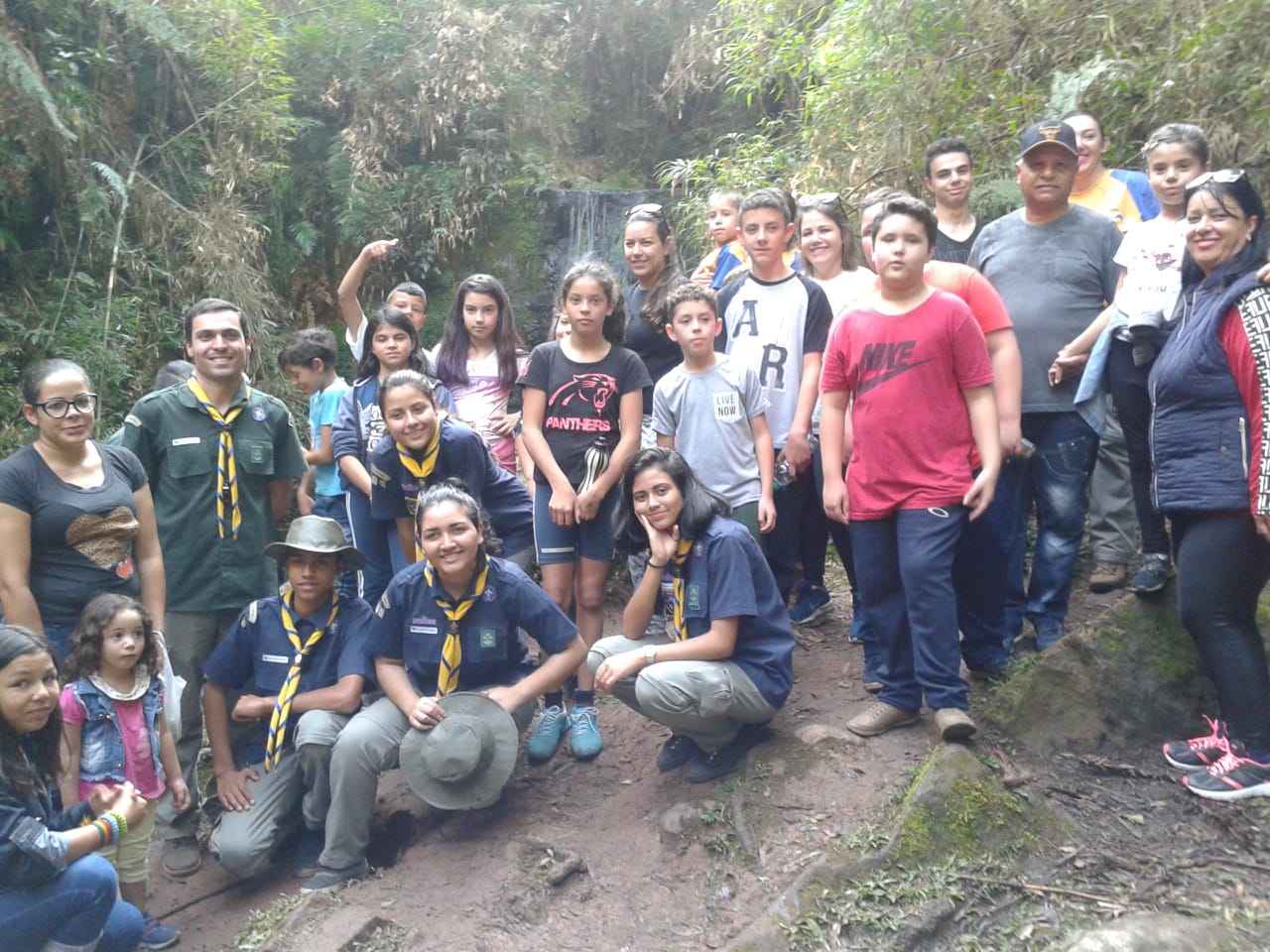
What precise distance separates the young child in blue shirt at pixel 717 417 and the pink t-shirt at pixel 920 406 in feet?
2.48

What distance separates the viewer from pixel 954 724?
360 centimetres

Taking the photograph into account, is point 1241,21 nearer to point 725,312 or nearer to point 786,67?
point 725,312

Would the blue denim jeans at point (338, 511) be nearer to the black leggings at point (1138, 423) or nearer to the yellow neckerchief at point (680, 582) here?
the yellow neckerchief at point (680, 582)

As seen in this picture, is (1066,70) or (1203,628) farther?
(1066,70)

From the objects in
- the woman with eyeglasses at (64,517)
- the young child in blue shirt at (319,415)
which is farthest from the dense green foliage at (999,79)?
the woman with eyeglasses at (64,517)

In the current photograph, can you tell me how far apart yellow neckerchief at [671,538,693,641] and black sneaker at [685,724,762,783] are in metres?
0.46

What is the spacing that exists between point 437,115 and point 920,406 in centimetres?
940

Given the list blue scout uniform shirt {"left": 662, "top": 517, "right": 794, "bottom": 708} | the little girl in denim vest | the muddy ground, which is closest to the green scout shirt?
the little girl in denim vest

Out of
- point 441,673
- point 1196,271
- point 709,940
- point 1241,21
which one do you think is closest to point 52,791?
point 441,673

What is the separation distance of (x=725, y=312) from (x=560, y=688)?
1.87 meters

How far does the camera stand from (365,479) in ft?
16.0

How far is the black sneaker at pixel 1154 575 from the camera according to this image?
4098 millimetres

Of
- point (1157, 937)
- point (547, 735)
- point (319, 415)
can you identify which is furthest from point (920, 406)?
point (319, 415)

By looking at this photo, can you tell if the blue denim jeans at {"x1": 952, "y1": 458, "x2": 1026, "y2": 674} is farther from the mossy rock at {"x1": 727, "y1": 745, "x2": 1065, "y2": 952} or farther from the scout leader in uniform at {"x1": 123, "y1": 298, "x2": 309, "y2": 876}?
the scout leader in uniform at {"x1": 123, "y1": 298, "x2": 309, "y2": 876}
